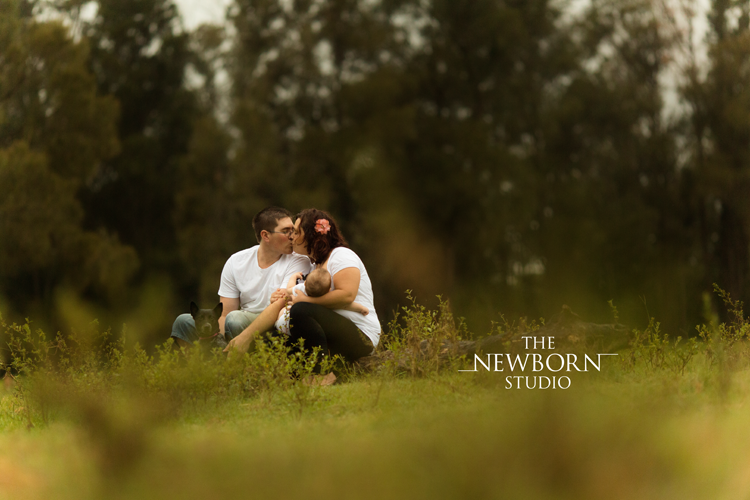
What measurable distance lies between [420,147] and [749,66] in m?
7.60

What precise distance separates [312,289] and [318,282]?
0.07 meters

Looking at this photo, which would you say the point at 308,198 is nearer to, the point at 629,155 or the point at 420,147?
the point at 420,147

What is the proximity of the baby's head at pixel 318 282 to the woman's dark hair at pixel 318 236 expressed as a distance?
27cm

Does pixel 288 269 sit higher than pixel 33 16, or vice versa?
pixel 33 16

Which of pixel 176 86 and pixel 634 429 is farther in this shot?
pixel 176 86

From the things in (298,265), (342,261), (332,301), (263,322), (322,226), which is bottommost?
(263,322)

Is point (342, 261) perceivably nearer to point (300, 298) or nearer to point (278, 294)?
point (300, 298)

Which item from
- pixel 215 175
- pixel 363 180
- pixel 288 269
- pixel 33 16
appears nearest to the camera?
pixel 288 269

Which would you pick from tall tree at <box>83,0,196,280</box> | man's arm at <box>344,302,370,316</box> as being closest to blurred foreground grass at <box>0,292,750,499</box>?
man's arm at <box>344,302,370,316</box>

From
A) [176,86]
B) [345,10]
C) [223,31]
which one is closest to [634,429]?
[345,10]

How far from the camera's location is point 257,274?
5.62 metres

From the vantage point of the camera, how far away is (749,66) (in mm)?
15047

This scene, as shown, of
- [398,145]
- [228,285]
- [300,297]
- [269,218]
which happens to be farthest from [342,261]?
[398,145]

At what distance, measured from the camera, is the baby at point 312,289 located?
16.1 ft
